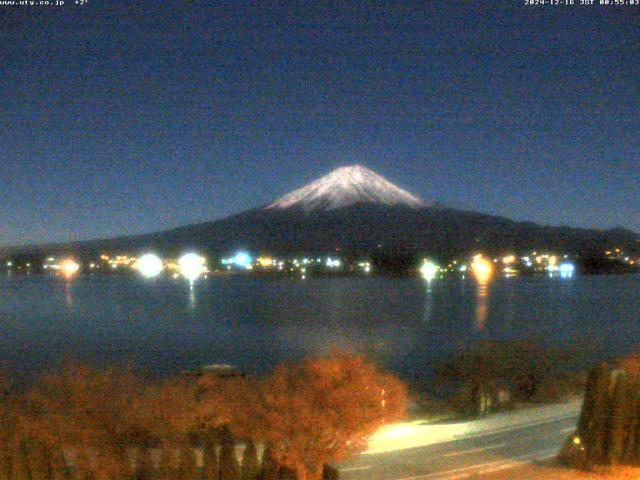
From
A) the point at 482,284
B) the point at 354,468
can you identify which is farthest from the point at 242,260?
the point at 354,468

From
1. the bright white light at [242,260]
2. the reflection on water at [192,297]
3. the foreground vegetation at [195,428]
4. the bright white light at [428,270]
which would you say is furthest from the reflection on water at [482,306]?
the foreground vegetation at [195,428]

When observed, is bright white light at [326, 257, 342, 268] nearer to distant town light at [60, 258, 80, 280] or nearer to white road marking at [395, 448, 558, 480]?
distant town light at [60, 258, 80, 280]

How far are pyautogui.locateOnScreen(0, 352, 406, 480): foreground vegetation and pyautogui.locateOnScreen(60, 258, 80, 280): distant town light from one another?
61.4 m

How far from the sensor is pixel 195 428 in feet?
28.6

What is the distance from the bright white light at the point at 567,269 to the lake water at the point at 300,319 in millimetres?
3309

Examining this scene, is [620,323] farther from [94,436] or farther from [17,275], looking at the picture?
[17,275]

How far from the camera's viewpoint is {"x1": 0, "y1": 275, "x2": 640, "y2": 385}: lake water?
27219mm

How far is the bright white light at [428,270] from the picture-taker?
203 ft

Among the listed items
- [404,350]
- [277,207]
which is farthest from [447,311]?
[277,207]

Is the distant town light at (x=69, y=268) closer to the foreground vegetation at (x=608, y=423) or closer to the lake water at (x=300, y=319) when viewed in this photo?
the lake water at (x=300, y=319)

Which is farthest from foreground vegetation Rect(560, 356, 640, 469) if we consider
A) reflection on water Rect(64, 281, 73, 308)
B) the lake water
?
reflection on water Rect(64, 281, 73, 308)

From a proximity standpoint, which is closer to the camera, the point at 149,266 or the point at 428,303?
the point at 428,303

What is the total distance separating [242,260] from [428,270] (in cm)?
1394

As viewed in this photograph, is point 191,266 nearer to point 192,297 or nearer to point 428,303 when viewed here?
point 192,297
